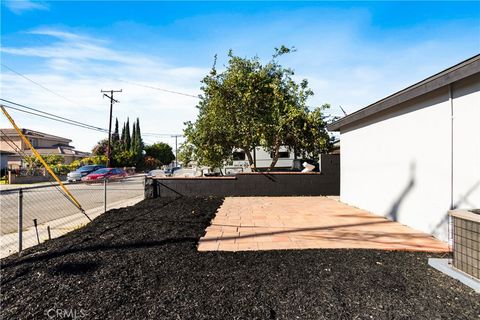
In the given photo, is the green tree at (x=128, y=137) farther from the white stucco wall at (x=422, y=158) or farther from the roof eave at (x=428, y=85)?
the roof eave at (x=428, y=85)

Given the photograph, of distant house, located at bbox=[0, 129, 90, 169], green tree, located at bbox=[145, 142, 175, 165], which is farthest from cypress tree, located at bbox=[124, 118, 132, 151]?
distant house, located at bbox=[0, 129, 90, 169]

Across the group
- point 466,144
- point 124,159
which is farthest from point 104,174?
point 466,144

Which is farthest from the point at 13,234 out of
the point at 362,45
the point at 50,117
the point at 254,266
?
the point at 50,117

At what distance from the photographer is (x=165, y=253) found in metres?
4.10

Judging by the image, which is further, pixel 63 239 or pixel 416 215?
pixel 416 215

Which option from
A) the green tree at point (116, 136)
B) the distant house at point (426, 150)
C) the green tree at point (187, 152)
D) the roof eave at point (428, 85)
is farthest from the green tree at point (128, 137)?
the roof eave at point (428, 85)

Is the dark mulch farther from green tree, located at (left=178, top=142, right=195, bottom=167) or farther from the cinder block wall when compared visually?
green tree, located at (left=178, top=142, right=195, bottom=167)

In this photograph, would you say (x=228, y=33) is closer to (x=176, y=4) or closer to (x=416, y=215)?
(x=176, y=4)

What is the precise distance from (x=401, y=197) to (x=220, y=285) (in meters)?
5.00

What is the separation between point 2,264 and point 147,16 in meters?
9.23

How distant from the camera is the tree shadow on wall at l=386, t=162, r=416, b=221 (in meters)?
5.82

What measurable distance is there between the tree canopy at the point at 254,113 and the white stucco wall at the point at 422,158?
13.5 feet

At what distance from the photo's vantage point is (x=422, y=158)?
546cm

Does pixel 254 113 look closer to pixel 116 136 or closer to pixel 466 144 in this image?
pixel 466 144
